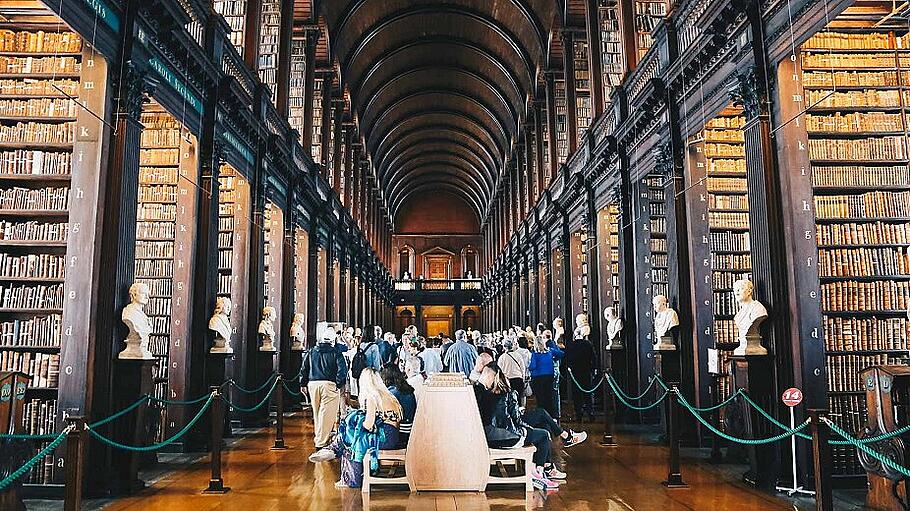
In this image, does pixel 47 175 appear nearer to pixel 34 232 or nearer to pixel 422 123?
pixel 34 232

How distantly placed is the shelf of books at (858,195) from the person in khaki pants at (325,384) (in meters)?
4.63

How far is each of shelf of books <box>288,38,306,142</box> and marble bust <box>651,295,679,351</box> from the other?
25.2 feet

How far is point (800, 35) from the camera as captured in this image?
5355mm

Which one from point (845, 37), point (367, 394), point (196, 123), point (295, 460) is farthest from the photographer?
point (196, 123)

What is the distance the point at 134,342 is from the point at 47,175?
1.71 m

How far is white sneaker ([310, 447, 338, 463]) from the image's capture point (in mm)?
6699

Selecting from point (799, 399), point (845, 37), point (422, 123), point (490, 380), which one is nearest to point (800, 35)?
point (845, 37)

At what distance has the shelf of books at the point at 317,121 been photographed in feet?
49.6

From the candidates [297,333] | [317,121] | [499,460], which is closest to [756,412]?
[499,460]

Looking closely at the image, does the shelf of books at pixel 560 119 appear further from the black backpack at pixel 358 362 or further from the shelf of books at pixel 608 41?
the black backpack at pixel 358 362

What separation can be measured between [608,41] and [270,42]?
5.55 meters

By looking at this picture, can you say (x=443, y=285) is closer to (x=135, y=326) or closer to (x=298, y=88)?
(x=298, y=88)

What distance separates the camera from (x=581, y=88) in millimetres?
13867

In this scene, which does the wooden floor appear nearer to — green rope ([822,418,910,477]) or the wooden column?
green rope ([822,418,910,477])
